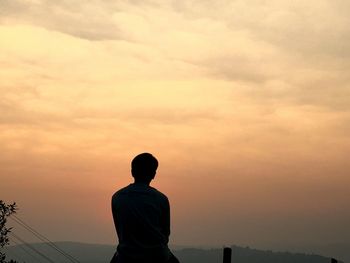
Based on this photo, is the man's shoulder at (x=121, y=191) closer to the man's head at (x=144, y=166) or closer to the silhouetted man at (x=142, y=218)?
the silhouetted man at (x=142, y=218)

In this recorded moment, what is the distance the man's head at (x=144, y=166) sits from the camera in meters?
8.19

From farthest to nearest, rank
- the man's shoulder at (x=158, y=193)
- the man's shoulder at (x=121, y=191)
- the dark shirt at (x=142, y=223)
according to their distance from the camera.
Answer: the man's shoulder at (x=121, y=191)
the man's shoulder at (x=158, y=193)
the dark shirt at (x=142, y=223)

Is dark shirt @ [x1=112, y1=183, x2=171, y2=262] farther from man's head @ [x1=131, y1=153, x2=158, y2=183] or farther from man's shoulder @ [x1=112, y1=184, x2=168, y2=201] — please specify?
man's head @ [x1=131, y1=153, x2=158, y2=183]

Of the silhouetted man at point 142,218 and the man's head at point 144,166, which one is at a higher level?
the man's head at point 144,166

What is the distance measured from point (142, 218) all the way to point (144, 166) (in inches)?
24.2

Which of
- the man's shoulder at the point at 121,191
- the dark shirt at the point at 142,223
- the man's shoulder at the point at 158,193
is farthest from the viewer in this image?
the man's shoulder at the point at 121,191

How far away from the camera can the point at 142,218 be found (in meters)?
8.04

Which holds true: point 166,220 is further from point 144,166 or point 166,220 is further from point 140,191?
point 144,166

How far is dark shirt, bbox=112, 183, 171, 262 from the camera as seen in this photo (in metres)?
7.95

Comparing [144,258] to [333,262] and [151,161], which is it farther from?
[333,262]

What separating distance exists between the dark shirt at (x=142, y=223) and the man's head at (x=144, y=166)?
11cm

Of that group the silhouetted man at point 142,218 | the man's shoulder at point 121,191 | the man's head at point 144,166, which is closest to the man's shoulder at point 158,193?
the silhouetted man at point 142,218

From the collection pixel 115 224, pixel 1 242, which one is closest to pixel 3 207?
pixel 1 242

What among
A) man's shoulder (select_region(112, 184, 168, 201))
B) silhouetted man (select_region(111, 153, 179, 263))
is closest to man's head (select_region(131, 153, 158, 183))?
silhouetted man (select_region(111, 153, 179, 263))
